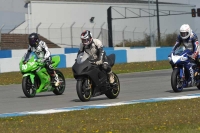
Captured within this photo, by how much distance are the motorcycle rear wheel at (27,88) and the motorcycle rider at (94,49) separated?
214 centimetres

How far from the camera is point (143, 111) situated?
10.4 m

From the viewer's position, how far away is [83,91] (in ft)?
42.3

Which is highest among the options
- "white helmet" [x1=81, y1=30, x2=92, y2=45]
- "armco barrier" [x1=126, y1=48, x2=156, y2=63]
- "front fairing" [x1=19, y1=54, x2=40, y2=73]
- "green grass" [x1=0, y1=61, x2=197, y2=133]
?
"white helmet" [x1=81, y1=30, x2=92, y2=45]

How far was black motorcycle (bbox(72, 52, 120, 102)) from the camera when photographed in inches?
501

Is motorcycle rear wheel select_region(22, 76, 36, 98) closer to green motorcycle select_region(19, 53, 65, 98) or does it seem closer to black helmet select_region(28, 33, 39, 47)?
green motorcycle select_region(19, 53, 65, 98)

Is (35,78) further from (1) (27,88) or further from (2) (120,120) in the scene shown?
(2) (120,120)

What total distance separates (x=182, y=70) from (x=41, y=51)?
3.38 m

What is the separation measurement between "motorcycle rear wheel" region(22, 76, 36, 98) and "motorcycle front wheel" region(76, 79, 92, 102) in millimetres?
2195

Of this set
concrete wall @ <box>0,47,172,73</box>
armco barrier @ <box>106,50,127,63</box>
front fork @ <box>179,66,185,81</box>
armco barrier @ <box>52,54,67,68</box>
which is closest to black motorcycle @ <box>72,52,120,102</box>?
front fork @ <box>179,66,185,81</box>

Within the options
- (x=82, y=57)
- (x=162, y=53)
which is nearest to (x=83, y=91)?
(x=82, y=57)

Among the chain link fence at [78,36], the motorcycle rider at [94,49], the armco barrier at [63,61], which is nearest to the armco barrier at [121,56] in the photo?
the armco barrier at [63,61]

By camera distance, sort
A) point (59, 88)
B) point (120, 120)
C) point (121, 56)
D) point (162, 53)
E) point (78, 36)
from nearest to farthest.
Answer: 1. point (120, 120)
2. point (59, 88)
3. point (121, 56)
4. point (162, 53)
5. point (78, 36)

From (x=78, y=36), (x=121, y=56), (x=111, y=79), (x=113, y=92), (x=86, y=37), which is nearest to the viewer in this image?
(x=86, y=37)

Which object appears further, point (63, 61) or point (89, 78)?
point (63, 61)
